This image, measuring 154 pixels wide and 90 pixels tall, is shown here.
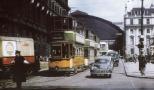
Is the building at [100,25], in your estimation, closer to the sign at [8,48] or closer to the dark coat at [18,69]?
the sign at [8,48]

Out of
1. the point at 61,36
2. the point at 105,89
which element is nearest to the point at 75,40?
the point at 61,36

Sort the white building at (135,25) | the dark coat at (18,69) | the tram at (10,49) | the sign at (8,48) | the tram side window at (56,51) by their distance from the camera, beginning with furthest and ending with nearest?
the white building at (135,25) < the tram side window at (56,51) < the sign at (8,48) < the tram at (10,49) < the dark coat at (18,69)

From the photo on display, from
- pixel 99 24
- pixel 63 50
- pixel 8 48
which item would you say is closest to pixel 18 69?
pixel 8 48

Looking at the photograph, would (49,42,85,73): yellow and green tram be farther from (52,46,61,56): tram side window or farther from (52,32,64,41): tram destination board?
(52,32,64,41): tram destination board

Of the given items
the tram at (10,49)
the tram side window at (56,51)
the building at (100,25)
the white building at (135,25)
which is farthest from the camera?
the white building at (135,25)

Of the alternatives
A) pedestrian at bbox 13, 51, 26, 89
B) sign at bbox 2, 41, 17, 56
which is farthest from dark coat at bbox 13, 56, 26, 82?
sign at bbox 2, 41, 17, 56

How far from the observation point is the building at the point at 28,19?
39.4 meters

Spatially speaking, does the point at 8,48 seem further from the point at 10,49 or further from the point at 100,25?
the point at 100,25

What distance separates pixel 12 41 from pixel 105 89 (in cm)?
1265

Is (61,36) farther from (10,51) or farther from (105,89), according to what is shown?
(105,89)

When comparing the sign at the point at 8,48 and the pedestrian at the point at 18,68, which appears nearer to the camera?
the pedestrian at the point at 18,68

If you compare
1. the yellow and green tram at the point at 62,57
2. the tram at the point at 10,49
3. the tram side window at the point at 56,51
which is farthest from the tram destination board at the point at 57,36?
the tram at the point at 10,49

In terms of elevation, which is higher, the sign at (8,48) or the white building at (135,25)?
the white building at (135,25)

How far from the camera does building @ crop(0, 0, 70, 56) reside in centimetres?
3943
